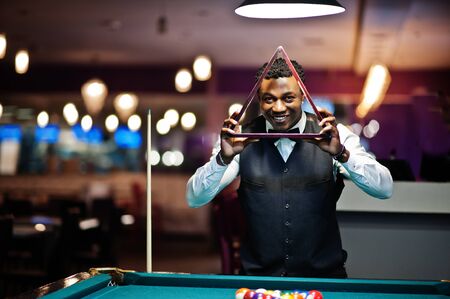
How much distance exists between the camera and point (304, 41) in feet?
32.5

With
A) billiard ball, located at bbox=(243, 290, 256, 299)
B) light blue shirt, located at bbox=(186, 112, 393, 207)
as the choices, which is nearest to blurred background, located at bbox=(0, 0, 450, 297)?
light blue shirt, located at bbox=(186, 112, 393, 207)

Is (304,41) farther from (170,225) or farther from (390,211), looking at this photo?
(390,211)

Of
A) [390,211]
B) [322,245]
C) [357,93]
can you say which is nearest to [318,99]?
[357,93]

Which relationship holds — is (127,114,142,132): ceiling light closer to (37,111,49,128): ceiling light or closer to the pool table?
(37,111,49,128): ceiling light

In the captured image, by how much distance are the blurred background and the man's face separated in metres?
1.57

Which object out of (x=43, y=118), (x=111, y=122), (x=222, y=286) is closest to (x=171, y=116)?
(x=111, y=122)

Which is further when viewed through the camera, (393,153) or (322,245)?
(393,153)

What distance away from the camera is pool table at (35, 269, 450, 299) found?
7.25 feet

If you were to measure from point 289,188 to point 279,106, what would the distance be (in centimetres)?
35

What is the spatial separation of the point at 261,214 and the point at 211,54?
29.2 feet

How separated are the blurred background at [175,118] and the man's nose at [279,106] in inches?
63.5

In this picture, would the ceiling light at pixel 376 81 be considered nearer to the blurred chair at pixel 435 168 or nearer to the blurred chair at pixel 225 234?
the blurred chair at pixel 435 168

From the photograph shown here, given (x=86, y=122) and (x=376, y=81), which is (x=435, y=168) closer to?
(x=376, y=81)

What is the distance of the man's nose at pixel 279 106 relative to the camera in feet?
8.66
